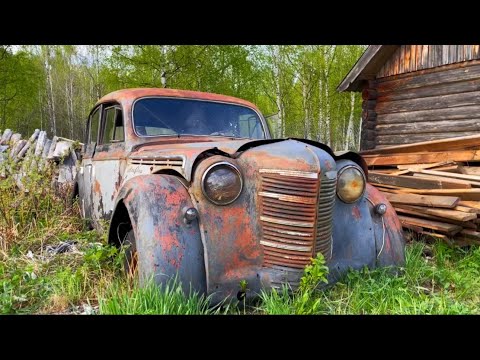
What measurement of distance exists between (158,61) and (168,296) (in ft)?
48.5

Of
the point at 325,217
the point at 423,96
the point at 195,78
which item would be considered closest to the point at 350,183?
the point at 325,217

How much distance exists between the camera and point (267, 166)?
274cm

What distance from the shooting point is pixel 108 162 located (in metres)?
4.37

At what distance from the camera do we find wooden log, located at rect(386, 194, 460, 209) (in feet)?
16.0

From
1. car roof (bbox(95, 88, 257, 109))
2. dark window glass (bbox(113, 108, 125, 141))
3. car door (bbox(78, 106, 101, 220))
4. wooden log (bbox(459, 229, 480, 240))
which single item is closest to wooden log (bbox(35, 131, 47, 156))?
car door (bbox(78, 106, 101, 220))

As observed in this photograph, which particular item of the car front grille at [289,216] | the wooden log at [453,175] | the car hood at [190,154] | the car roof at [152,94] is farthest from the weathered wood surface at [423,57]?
the car front grille at [289,216]

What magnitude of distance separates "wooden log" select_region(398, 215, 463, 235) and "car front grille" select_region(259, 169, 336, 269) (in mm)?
2929

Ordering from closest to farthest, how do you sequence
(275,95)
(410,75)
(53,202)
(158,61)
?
(53,202)
(410,75)
(158,61)
(275,95)

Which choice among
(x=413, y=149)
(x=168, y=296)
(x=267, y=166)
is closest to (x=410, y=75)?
(x=413, y=149)

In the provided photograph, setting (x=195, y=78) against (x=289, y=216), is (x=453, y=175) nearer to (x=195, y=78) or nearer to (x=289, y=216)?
(x=289, y=216)

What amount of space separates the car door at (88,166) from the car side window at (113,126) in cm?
27

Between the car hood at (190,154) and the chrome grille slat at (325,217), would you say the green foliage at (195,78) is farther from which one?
the chrome grille slat at (325,217)

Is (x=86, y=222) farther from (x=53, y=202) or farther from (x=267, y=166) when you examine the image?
(x=267, y=166)

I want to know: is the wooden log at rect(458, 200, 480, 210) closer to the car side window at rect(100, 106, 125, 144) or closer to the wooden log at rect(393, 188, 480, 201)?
the wooden log at rect(393, 188, 480, 201)
